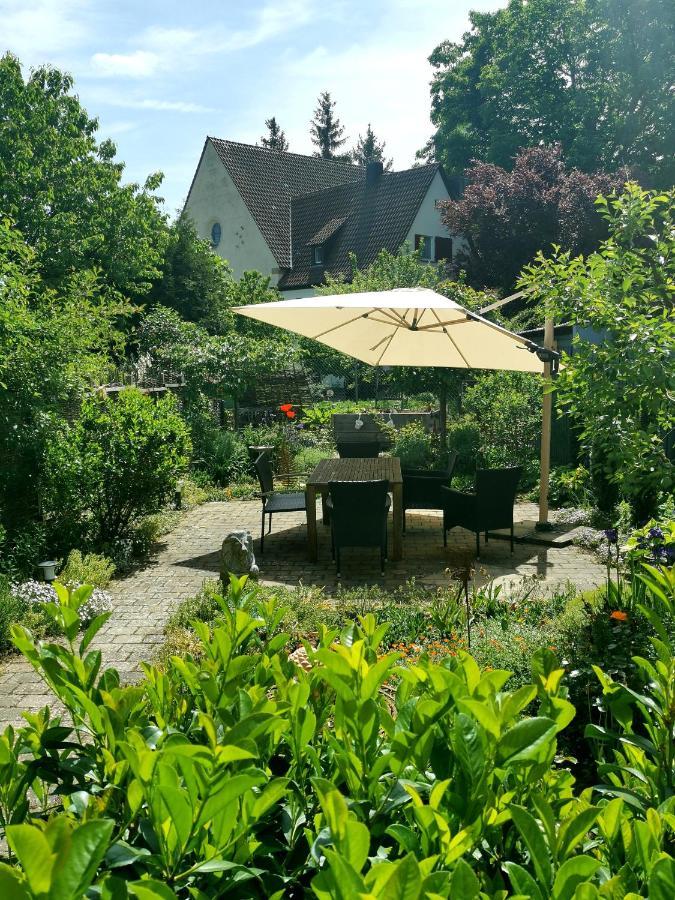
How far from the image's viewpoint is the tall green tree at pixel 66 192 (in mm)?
23469

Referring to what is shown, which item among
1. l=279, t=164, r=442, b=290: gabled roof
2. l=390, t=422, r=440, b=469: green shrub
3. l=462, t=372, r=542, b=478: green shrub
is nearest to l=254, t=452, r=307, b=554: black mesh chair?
l=390, t=422, r=440, b=469: green shrub

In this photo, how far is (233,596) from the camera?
2229mm

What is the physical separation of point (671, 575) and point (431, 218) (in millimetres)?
30757

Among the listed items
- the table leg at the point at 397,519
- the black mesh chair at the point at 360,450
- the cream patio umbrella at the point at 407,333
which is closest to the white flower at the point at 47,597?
the table leg at the point at 397,519

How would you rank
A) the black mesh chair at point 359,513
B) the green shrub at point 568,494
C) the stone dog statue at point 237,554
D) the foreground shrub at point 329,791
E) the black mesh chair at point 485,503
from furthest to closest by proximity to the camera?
the green shrub at point 568,494 → the black mesh chair at point 485,503 → the black mesh chair at point 359,513 → the stone dog statue at point 237,554 → the foreground shrub at point 329,791

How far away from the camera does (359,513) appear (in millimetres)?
7270

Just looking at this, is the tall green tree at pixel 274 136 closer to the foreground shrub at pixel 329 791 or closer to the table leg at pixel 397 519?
the table leg at pixel 397 519

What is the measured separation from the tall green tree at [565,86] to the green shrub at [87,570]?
2699 cm

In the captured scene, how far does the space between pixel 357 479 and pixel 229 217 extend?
28.1m

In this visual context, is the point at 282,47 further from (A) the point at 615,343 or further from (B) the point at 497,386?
(B) the point at 497,386

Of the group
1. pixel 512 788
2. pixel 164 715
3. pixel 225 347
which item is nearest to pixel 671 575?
pixel 512 788

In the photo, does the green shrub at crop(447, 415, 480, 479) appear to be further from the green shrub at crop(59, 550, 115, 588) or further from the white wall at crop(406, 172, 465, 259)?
the white wall at crop(406, 172, 465, 259)

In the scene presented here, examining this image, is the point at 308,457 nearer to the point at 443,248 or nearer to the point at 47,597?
the point at 47,597

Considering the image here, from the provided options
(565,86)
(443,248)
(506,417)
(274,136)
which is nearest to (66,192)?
(443,248)
